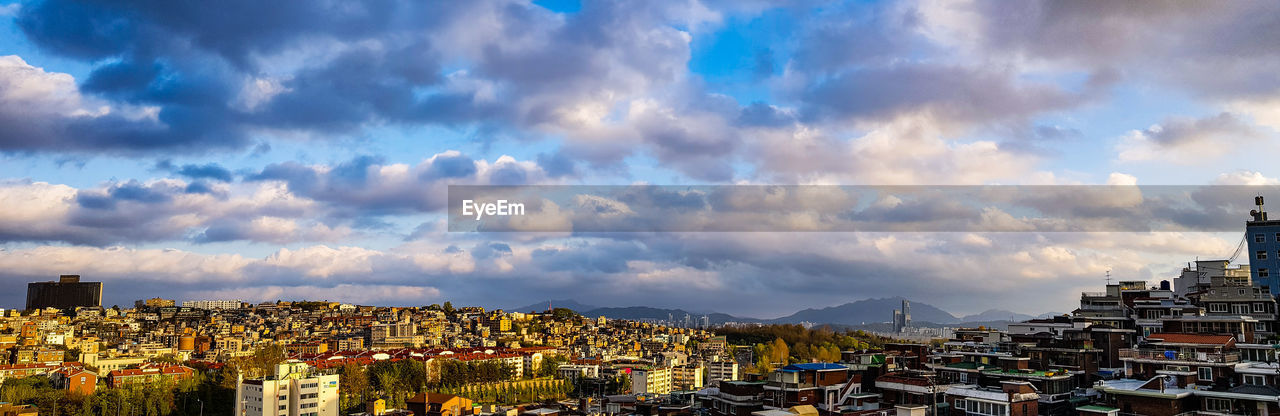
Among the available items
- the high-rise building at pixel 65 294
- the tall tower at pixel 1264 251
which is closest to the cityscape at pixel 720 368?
the tall tower at pixel 1264 251

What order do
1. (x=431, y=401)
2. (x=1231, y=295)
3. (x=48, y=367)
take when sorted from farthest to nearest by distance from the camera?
1. (x=48, y=367)
2. (x=431, y=401)
3. (x=1231, y=295)

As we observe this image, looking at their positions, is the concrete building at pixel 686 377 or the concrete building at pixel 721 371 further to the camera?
the concrete building at pixel 686 377

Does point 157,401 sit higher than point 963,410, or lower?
lower

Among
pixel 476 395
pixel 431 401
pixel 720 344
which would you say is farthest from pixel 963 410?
pixel 720 344

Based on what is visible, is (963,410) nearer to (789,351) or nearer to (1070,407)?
(1070,407)

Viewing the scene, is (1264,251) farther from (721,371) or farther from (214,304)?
(214,304)

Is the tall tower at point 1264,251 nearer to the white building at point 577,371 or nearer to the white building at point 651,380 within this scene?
the white building at point 651,380
